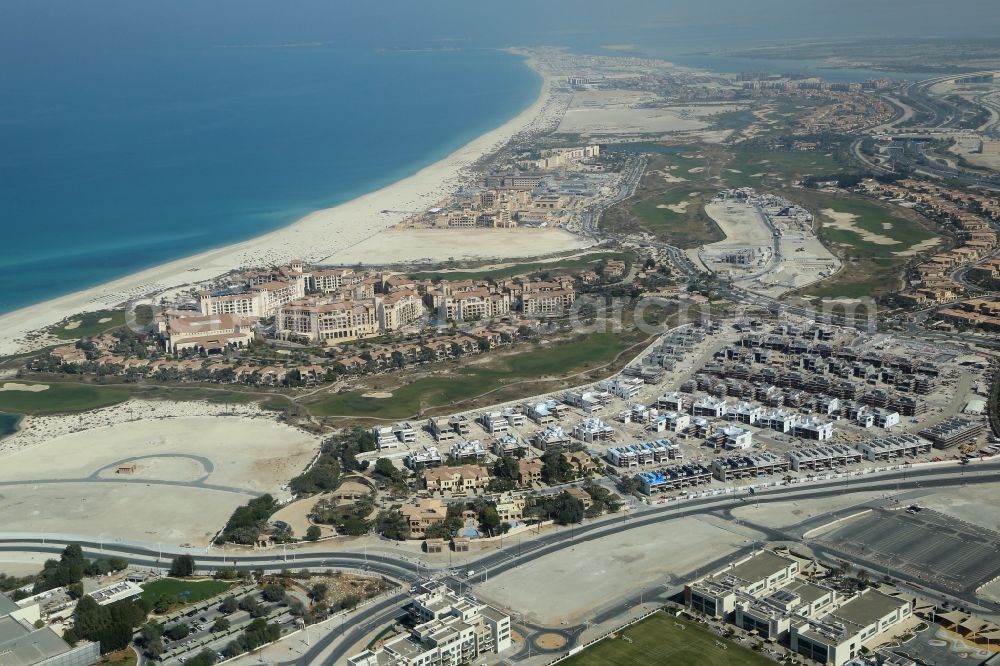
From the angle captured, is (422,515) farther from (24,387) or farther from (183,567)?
(24,387)

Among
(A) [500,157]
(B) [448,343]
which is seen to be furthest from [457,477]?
(A) [500,157]

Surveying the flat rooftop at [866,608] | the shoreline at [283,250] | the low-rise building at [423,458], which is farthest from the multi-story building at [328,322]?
the flat rooftop at [866,608]

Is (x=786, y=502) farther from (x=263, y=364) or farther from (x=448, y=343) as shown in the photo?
(x=263, y=364)

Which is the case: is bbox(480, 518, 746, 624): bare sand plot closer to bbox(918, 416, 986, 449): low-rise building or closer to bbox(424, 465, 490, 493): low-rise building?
bbox(424, 465, 490, 493): low-rise building

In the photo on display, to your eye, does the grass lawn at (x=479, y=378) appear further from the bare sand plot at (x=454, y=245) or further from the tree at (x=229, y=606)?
the bare sand plot at (x=454, y=245)

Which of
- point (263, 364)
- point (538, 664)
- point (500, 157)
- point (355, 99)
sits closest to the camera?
point (538, 664)

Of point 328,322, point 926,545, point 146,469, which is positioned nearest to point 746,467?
point 926,545

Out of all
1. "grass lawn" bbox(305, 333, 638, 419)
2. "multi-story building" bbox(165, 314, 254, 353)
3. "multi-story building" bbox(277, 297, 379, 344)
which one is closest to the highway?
"grass lawn" bbox(305, 333, 638, 419)
